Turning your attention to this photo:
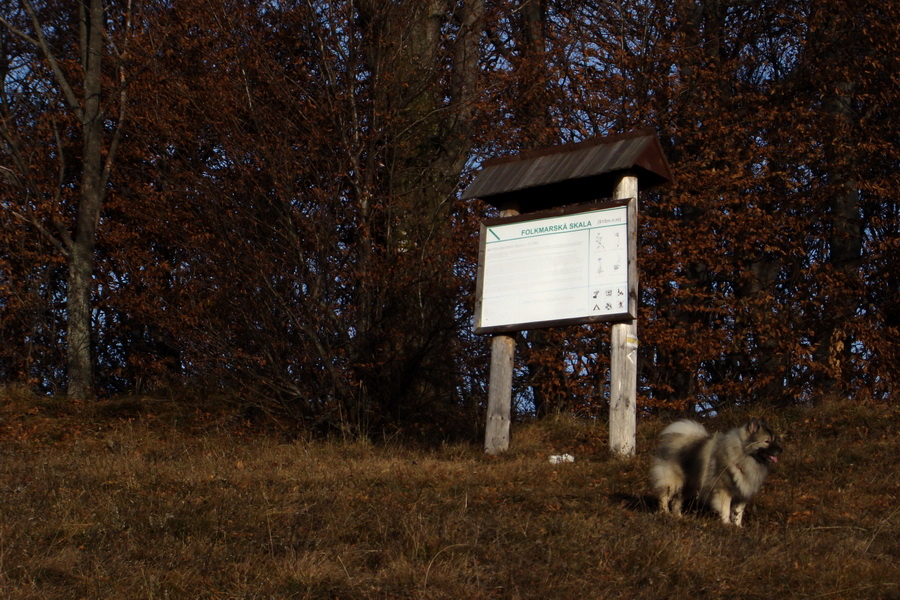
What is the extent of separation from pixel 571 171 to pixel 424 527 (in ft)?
20.2

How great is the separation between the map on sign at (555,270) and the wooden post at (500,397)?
32 cm

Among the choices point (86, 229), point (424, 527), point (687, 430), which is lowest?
point (424, 527)

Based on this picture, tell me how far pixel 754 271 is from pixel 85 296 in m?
13.4

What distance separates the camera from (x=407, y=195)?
55.7ft

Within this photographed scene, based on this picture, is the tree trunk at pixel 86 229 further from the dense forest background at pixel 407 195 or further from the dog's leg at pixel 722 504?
the dog's leg at pixel 722 504

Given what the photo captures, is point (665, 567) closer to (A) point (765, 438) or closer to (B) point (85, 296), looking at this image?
(A) point (765, 438)

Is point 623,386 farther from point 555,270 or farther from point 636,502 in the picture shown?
point 636,502

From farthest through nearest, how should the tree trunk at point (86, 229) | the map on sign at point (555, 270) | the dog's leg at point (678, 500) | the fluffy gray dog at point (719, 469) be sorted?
the tree trunk at point (86, 229) → the map on sign at point (555, 270) → the dog's leg at point (678, 500) → the fluffy gray dog at point (719, 469)

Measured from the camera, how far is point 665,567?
720 cm

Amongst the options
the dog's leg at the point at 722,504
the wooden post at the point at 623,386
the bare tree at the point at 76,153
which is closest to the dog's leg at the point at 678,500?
the dog's leg at the point at 722,504

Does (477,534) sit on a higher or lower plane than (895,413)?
lower

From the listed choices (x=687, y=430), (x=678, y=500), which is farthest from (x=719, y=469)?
(x=687, y=430)

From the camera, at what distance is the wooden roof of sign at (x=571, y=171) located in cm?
1238

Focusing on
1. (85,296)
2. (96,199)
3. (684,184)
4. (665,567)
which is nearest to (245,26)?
(96,199)
